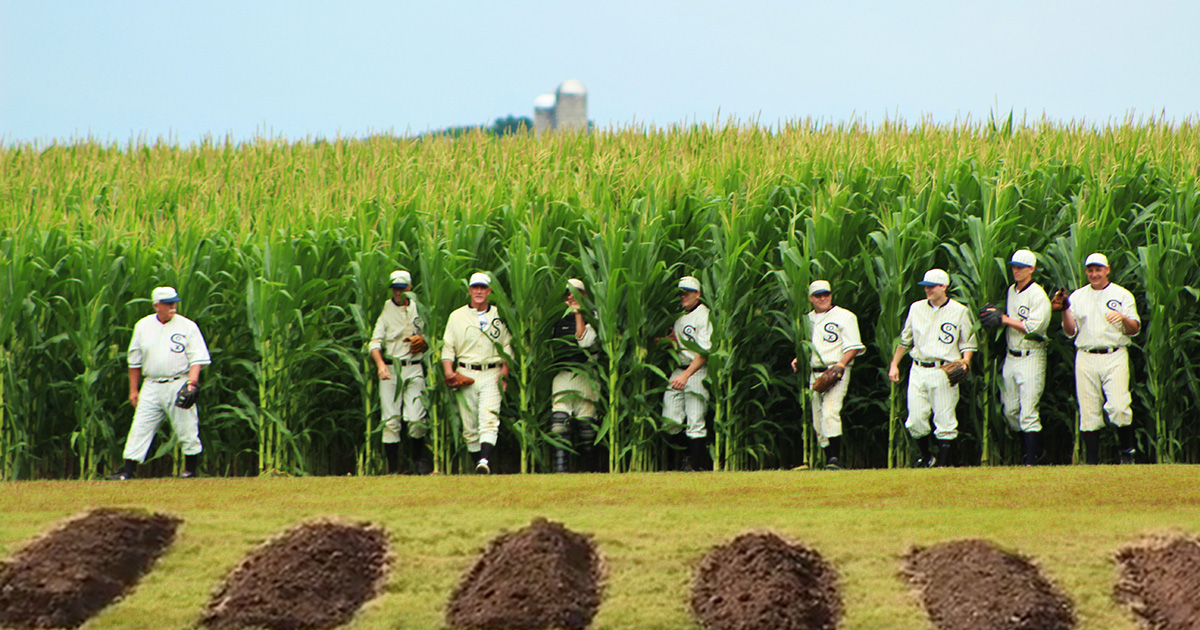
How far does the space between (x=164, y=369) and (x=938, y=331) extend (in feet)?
23.6

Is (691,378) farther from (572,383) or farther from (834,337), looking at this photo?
(834,337)

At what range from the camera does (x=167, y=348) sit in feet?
35.9

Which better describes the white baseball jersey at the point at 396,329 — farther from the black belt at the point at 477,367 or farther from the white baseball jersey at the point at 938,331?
the white baseball jersey at the point at 938,331

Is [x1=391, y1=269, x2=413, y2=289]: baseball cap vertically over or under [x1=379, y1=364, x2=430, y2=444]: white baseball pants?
over

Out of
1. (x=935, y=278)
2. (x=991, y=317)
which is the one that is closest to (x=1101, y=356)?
(x=991, y=317)

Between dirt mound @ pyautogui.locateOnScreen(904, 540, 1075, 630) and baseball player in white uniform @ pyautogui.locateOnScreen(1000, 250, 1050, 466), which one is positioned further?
baseball player in white uniform @ pyautogui.locateOnScreen(1000, 250, 1050, 466)

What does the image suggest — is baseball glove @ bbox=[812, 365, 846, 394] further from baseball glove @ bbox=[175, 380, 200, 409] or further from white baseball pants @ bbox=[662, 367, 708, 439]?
baseball glove @ bbox=[175, 380, 200, 409]

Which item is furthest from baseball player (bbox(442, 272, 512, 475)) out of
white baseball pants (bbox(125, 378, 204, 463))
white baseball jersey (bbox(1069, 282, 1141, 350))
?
white baseball jersey (bbox(1069, 282, 1141, 350))

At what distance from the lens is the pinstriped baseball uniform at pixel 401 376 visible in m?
11.2

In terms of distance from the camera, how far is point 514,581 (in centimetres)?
715

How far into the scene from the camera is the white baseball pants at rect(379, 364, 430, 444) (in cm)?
1125

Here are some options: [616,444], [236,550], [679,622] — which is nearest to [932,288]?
[616,444]

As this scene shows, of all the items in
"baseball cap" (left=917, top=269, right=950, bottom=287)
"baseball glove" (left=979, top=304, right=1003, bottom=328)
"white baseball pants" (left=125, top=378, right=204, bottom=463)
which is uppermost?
"baseball cap" (left=917, top=269, right=950, bottom=287)

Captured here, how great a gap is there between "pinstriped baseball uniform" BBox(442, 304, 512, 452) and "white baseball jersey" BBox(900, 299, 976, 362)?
3.79m
